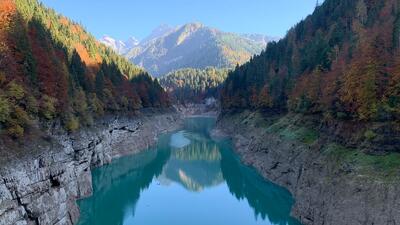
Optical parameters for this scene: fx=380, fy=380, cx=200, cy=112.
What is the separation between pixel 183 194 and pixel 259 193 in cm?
1405

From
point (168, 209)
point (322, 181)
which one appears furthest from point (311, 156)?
point (168, 209)

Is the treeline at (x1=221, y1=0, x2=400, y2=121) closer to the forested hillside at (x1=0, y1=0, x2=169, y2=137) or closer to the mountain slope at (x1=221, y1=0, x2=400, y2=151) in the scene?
the mountain slope at (x1=221, y1=0, x2=400, y2=151)

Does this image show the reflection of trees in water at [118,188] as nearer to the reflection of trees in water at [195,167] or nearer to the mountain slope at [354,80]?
the reflection of trees in water at [195,167]

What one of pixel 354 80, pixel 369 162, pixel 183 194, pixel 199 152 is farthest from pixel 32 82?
pixel 199 152

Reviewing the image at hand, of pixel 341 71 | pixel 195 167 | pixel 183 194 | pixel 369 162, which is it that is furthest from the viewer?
pixel 195 167

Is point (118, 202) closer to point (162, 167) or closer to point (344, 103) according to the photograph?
point (162, 167)

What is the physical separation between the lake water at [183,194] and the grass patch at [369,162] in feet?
37.3

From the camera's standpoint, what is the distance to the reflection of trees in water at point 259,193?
55750mm

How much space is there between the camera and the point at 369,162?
135 ft

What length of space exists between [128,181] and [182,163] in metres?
23.3

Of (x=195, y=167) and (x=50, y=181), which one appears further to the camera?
(x=195, y=167)

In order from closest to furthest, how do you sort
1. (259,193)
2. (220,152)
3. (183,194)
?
1. (259,193)
2. (183,194)
3. (220,152)

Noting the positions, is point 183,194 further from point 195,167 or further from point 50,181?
point 50,181

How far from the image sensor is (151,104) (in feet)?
504
